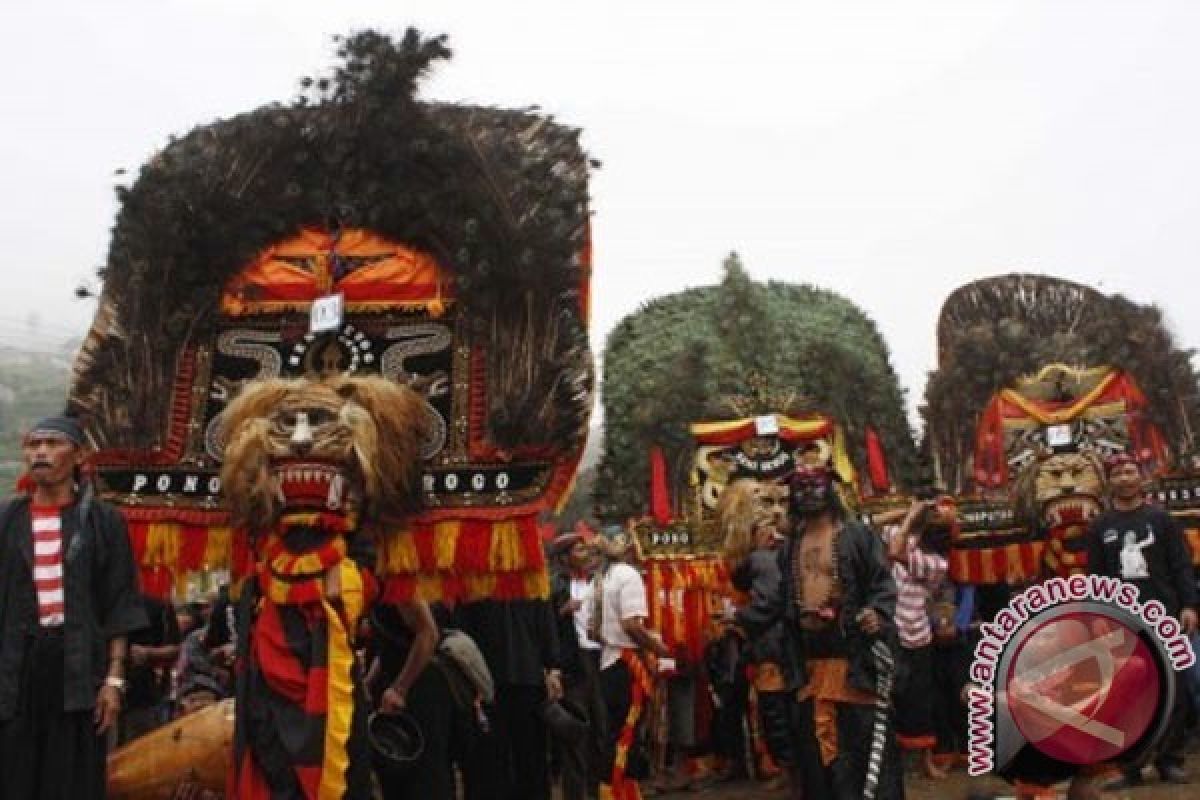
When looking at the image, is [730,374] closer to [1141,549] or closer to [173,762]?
[1141,549]

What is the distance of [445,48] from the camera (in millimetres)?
5895

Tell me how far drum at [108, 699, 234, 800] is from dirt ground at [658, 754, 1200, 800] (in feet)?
12.5

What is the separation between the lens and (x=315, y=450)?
187 inches

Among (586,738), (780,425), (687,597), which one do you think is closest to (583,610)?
(586,738)

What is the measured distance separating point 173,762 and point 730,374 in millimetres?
8049

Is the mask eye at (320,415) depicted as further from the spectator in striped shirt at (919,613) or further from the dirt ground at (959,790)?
the spectator in striped shirt at (919,613)

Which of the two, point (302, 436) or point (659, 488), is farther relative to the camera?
point (659, 488)

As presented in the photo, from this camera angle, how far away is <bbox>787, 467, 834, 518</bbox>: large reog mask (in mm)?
6270

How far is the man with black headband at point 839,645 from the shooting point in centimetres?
577

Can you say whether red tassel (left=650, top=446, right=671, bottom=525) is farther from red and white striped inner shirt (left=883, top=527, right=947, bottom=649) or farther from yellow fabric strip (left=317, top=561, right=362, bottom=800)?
→ yellow fabric strip (left=317, top=561, right=362, bottom=800)

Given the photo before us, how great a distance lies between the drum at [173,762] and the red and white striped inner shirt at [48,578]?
856 millimetres

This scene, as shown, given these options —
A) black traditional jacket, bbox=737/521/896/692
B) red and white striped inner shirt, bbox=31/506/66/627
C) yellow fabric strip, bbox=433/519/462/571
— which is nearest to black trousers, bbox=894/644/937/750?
black traditional jacket, bbox=737/521/896/692

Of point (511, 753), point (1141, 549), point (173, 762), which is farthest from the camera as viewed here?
point (1141, 549)

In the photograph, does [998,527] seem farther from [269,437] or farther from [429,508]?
[269,437]
